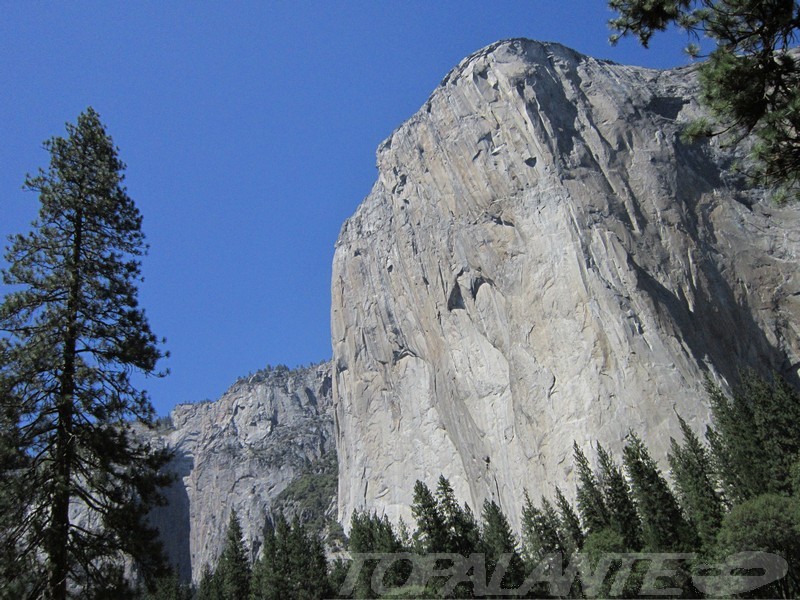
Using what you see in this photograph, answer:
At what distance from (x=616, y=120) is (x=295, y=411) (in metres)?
111

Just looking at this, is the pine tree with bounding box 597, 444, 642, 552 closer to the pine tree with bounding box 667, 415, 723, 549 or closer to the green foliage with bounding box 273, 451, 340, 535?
the pine tree with bounding box 667, 415, 723, 549

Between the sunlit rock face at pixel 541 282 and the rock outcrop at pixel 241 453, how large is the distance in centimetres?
4743

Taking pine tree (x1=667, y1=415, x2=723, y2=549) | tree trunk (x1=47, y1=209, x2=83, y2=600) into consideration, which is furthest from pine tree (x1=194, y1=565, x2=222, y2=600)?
tree trunk (x1=47, y1=209, x2=83, y2=600)

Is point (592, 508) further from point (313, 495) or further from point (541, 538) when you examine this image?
point (313, 495)

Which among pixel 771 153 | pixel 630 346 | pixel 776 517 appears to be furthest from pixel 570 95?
pixel 771 153

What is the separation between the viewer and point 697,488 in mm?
44656

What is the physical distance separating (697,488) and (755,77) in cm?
4091

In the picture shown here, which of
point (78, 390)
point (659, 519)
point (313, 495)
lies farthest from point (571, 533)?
point (313, 495)

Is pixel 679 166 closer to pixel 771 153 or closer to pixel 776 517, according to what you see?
pixel 776 517

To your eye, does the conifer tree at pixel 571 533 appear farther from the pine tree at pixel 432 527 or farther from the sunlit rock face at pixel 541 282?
the sunlit rock face at pixel 541 282

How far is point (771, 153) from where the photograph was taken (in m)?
10.8

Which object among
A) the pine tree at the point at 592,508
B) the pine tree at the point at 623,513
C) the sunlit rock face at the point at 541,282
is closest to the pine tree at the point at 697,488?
the pine tree at the point at 623,513

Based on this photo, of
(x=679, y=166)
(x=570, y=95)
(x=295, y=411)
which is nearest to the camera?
(x=679, y=166)

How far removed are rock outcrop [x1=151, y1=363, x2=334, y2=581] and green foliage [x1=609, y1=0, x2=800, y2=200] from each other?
135m
